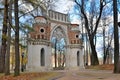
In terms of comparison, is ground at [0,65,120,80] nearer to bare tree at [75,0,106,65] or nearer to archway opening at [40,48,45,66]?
bare tree at [75,0,106,65]

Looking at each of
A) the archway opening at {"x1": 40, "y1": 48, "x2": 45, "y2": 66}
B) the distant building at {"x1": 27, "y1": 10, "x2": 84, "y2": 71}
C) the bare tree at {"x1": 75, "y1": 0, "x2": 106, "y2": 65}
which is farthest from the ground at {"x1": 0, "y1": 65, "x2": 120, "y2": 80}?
the archway opening at {"x1": 40, "y1": 48, "x2": 45, "y2": 66}

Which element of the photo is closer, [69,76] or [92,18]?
[69,76]

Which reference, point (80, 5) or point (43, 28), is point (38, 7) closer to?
point (80, 5)

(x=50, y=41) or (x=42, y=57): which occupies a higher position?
(x=50, y=41)

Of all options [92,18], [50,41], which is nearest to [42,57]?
[50,41]

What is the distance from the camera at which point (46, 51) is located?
53938mm

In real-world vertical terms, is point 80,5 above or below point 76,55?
above

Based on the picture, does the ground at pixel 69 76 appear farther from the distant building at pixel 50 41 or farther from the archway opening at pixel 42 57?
the archway opening at pixel 42 57

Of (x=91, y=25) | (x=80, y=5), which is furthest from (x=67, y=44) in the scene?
(x=80, y=5)

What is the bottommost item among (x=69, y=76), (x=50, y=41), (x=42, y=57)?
(x=69, y=76)

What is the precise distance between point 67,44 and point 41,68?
30.8 ft

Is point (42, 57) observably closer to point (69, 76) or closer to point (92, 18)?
point (92, 18)

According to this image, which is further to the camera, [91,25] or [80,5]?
[91,25]

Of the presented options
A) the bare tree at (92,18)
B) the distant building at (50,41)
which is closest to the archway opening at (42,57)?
the distant building at (50,41)
